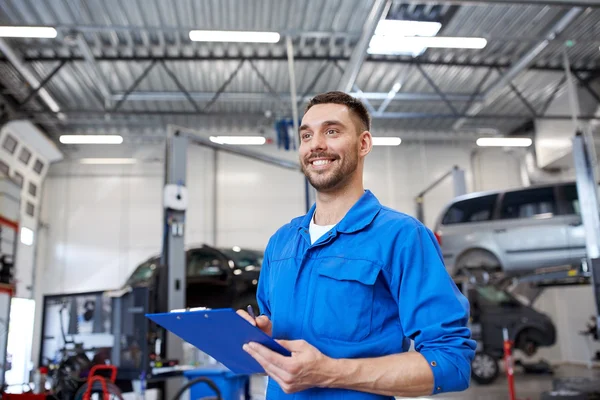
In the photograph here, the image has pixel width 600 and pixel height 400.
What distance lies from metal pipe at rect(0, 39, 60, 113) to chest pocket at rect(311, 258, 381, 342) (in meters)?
9.24

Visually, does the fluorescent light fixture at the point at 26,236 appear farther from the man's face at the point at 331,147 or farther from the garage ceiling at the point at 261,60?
the man's face at the point at 331,147

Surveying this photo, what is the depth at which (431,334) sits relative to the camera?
103cm

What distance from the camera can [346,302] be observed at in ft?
3.67

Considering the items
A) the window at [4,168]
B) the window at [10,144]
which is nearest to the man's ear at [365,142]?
the window at [4,168]

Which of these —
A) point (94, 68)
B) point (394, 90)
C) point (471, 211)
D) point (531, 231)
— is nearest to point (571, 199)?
point (531, 231)

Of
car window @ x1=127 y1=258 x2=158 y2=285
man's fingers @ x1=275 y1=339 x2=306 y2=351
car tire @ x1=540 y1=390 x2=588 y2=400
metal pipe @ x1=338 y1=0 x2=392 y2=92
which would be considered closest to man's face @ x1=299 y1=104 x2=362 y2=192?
man's fingers @ x1=275 y1=339 x2=306 y2=351

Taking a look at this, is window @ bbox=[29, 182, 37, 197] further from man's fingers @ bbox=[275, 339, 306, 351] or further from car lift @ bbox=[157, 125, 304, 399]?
man's fingers @ bbox=[275, 339, 306, 351]

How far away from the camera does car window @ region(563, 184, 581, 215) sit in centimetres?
754

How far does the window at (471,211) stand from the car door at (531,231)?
0.19 m

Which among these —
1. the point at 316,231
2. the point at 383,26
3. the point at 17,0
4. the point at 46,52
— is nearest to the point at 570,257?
the point at 383,26

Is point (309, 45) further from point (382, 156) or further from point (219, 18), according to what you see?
point (382, 156)

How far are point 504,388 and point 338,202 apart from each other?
7.74m

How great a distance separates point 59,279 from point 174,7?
820cm

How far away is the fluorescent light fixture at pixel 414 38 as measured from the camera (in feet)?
23.5
